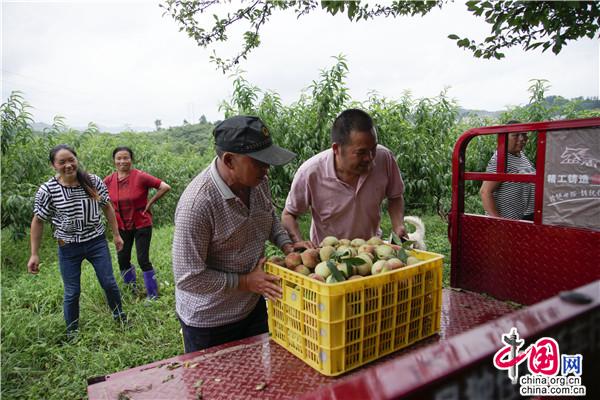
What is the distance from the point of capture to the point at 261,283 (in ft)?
6.19

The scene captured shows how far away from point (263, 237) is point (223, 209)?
1.16 feet

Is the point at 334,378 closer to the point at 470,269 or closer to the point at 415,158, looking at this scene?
the point at 470,269

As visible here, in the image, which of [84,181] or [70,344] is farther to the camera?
[84,181]

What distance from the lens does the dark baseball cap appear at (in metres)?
1.81

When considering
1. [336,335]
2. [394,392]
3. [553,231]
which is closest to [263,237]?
[336,335]

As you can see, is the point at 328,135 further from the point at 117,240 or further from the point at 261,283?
the point at 261,283

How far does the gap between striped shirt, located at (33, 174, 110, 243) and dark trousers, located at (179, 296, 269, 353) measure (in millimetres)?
2321

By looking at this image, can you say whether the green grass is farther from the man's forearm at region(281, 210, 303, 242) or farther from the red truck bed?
the red truck bed

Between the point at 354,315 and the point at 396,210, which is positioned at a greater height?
the point at 396,210

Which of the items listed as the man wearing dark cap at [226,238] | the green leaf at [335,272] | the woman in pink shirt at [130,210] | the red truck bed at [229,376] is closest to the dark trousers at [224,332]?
the man wearing dark cap at [226,238]

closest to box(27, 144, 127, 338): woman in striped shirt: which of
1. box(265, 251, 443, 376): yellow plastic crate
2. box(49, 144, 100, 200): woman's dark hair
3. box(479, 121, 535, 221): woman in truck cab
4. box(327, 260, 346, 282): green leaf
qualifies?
box(49, 144, 100, 200): woman's dark hair

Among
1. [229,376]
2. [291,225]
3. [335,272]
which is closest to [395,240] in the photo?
[335,272]

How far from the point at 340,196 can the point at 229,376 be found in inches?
59.6

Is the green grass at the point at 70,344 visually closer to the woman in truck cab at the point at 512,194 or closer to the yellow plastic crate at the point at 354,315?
the woman in truck cab at the point at 512,194
